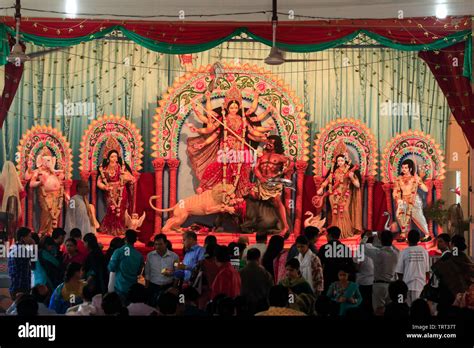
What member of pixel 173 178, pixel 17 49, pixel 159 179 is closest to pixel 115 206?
pixel 159 179

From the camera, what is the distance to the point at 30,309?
703 centimetres

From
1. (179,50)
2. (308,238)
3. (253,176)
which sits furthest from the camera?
(253,176)

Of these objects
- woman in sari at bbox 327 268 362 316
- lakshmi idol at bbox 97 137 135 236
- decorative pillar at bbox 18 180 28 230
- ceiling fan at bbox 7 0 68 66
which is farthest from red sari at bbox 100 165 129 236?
woman in sari at bbox 327 268 362 316

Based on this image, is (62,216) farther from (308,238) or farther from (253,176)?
(308,238)

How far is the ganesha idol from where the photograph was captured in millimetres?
13680

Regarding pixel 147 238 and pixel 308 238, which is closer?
pixel 308 238

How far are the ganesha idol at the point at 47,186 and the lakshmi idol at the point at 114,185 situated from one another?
54cm

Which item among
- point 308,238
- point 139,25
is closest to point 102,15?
point 139,25

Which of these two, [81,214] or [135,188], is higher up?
[135,188]

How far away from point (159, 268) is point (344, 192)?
467 cm

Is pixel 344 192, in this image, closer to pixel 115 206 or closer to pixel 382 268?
pixel 115 206

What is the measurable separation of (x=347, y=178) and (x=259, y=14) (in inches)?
97.2

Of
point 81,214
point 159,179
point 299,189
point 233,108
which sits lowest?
point 81,214

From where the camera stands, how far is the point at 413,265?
32.7 feet
